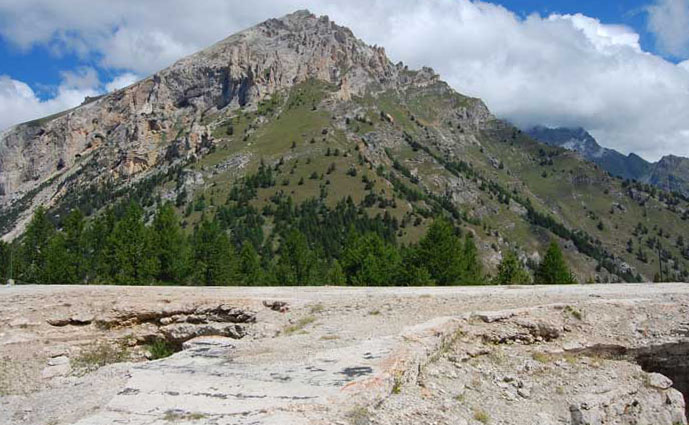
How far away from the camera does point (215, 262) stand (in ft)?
171

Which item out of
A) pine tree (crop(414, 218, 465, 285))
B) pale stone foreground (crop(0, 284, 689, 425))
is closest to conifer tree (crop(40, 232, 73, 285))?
pale stone foreground (crop(0, 284, 689, 425))

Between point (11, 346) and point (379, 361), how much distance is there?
1632cm

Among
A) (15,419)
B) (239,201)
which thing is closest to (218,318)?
(15,419)

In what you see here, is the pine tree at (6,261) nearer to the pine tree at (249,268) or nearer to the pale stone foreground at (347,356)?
the pine tree at (249,268)

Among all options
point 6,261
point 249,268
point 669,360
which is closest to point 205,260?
point 249,268

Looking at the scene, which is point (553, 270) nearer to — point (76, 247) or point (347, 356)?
point (347, 356)

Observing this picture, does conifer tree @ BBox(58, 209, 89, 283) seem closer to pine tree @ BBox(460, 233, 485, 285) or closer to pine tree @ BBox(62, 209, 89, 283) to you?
pine tree @ BBox(62, 209, 89, 283)

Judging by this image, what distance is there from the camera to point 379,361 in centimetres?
1136

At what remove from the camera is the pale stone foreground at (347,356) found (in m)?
9.52

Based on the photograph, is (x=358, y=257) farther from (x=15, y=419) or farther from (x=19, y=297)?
(x=15, y=419)

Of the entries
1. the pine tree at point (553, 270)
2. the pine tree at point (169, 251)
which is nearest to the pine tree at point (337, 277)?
the pine tree at point (169, 251)

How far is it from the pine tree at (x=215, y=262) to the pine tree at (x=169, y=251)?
200cm

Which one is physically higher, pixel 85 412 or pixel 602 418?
pixel 85 412

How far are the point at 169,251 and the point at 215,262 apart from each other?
5766 mm
